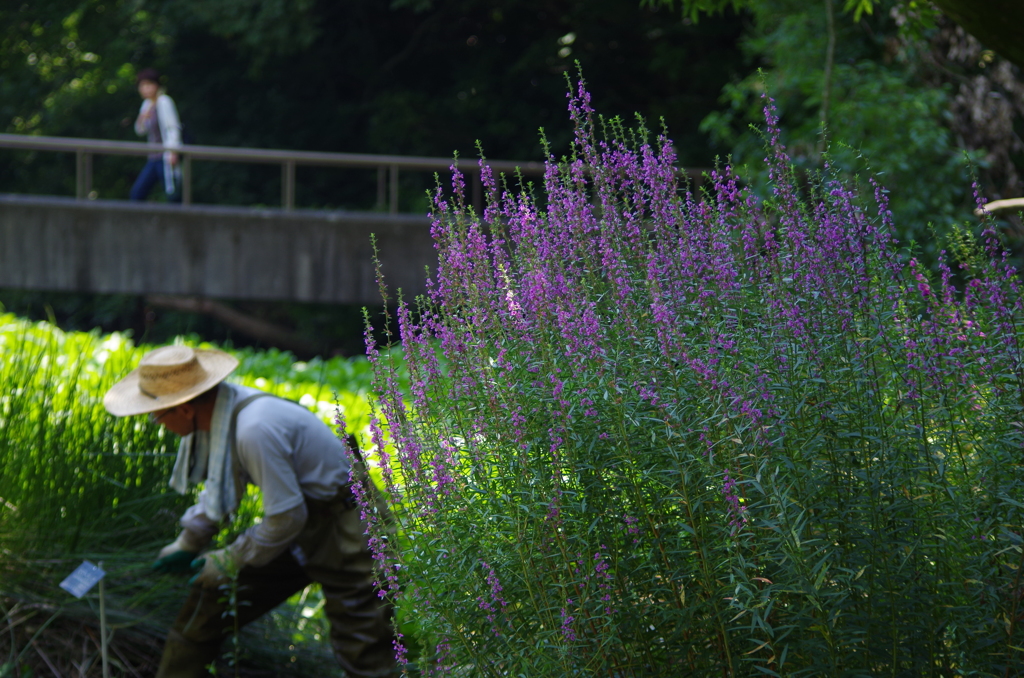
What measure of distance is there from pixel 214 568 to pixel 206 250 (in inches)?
388

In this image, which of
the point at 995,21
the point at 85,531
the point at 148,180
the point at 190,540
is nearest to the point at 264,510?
the point at 190,540

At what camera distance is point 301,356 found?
20172 mm

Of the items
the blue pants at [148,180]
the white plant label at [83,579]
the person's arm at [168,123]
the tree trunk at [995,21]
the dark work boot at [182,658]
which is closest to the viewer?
the tree trunk at [995,21]

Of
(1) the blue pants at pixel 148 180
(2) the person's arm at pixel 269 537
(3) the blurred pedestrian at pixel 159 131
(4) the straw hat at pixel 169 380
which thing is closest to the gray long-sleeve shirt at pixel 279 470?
(2) the person's arm at pixel 269 537

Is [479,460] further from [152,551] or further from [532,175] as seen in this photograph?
[532,175]

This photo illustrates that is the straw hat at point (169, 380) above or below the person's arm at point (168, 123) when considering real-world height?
below

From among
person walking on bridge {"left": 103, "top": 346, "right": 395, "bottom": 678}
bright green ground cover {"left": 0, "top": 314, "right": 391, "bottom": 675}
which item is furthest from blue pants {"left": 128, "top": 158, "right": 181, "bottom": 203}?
person walking on bridge {"left": 103, "top": 346, "right": 395, "bottom": 678}

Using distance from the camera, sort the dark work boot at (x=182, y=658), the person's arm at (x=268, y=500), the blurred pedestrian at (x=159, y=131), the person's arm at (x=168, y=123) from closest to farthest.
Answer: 1. the person's arm at (x=268, y=500)
2. the dark work boot at (x=182, y=658)
3. the blurred pedestrian at (x=159, y=131)
4. the person's arm at (x=168, y=123)

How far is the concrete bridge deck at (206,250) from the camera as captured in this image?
1288 cm

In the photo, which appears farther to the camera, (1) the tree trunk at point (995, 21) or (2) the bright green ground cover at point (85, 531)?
(2) the bright green ground cover at point (85, 531)

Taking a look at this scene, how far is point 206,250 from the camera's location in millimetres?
13125

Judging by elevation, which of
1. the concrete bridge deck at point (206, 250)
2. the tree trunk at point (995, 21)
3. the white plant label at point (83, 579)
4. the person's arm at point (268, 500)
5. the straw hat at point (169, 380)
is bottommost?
the concrete bridge deck at point (206, 250)

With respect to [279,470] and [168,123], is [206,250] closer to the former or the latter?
[168,123]

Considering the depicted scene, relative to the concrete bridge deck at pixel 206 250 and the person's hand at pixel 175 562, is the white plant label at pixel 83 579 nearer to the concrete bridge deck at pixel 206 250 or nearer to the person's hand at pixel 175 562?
the person's hand at pixel 175 562
